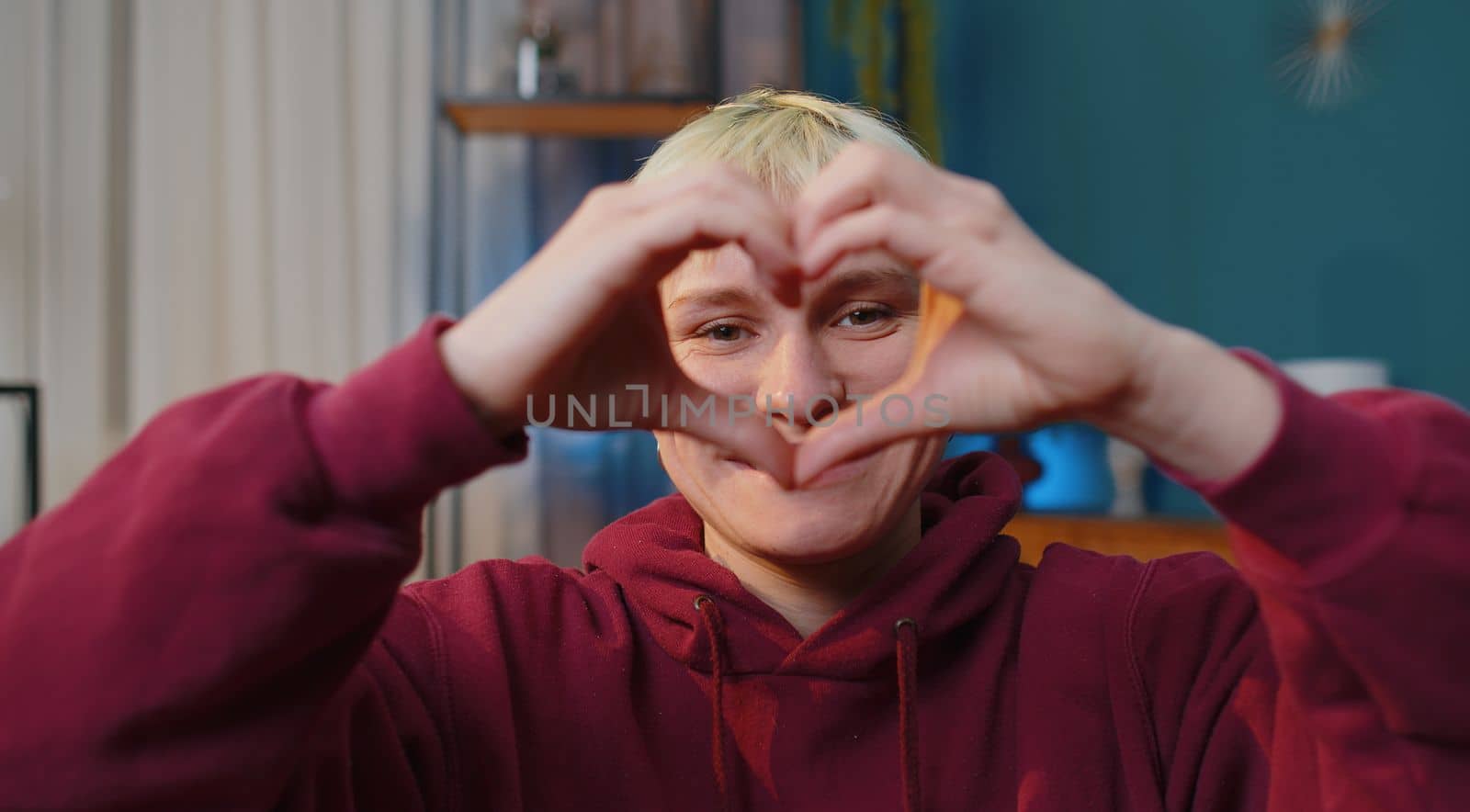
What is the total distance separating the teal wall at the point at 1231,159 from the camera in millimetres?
2486

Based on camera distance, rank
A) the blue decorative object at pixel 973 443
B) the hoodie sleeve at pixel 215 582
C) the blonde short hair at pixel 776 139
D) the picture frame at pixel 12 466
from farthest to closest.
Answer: the blue decorative object at pixel 973 443
the picture frame at pixel 12 466
the blonde short hair at pixel 776 139
the hoodie sleeve at pixel 215 582

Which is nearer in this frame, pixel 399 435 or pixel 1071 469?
pixel 399 435

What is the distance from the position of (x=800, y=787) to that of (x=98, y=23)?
8.44ft

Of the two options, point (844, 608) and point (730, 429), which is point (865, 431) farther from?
point (844, 608)

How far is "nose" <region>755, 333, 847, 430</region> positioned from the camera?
759mm

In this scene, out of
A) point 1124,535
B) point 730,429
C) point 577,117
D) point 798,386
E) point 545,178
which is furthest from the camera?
point 545,178

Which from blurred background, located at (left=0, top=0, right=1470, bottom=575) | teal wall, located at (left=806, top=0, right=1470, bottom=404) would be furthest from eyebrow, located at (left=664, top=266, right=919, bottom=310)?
teal wall, located at (left=806, top=0, right=1470, bottom=404)

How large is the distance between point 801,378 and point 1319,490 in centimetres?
34

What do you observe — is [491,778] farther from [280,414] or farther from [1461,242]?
[1461,242]

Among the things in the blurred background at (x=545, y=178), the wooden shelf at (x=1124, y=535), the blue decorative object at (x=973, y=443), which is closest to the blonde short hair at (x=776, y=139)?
the wooden shelf at (x=1124, y=535)

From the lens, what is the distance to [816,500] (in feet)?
2.54

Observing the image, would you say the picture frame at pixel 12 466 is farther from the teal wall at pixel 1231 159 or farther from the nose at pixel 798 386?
the teal wall at pixel 1231 159

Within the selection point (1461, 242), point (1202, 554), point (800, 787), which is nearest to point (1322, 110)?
point (1461, 242)

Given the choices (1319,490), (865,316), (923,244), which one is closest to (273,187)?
(865,316)
